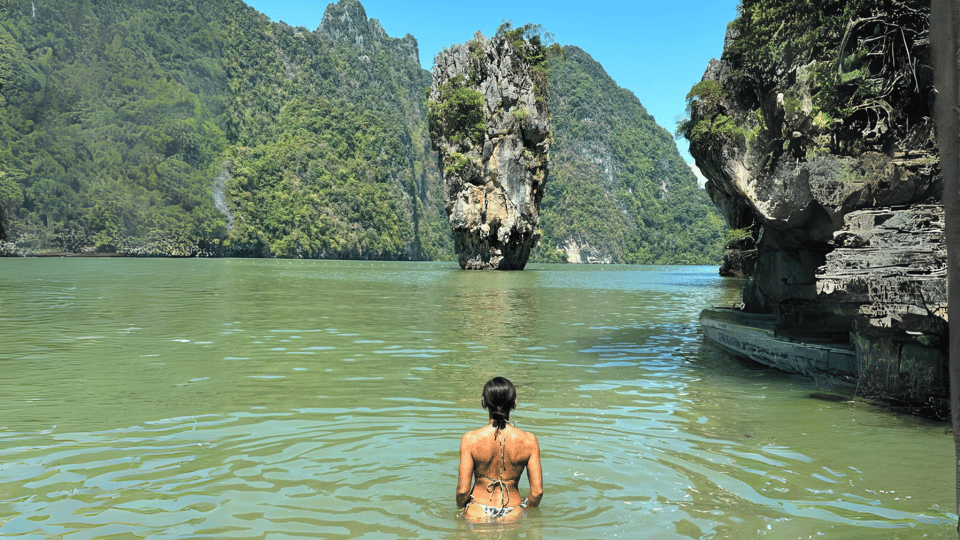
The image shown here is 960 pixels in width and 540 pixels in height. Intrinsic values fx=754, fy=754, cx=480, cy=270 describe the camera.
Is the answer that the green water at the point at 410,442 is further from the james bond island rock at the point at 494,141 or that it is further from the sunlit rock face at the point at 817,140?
the james bond island rock at the point at 494,141

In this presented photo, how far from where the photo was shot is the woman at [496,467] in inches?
195

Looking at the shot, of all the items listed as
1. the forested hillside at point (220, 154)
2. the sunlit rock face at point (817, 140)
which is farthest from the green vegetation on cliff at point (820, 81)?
the forested hillside at point (220, 154)

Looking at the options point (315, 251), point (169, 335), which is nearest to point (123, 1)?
point (315, 251)

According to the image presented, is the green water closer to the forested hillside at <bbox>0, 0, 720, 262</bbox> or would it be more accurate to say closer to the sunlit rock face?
the sunlit rock face

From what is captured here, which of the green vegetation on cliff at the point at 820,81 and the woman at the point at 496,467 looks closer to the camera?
the woman at the point at 496,467

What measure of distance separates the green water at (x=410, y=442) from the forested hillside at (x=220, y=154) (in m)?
106

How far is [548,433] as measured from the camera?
777 centimetres

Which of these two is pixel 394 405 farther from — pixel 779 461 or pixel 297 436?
pixel 779 461

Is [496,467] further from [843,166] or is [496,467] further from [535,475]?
[843,166]

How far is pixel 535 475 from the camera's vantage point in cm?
508

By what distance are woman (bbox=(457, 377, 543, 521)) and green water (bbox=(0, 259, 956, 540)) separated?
0.67 ft

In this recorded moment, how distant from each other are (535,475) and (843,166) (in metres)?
8.90

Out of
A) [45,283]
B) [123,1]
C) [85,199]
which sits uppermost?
[123,1]

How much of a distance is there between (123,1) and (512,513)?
192934 mm
